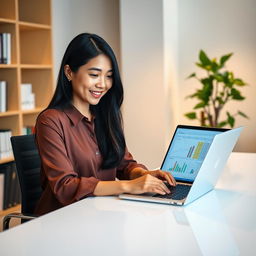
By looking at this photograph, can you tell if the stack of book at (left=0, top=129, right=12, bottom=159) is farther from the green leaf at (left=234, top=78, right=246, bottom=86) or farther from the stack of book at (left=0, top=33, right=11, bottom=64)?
the green leaf at (left=234, top=78, right=246, bottom=86)

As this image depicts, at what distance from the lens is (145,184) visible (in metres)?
1.81

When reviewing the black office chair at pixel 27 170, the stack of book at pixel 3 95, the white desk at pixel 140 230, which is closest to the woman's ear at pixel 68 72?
the black office chair at pixel 27 170

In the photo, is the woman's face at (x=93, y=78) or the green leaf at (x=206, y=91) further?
the green leaf at (x=206, y=91)

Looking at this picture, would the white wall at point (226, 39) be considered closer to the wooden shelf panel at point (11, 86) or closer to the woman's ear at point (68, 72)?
the wooden shelf panel at point (11, 86)

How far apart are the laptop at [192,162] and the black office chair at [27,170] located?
61cm

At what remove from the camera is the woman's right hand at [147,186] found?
181cm

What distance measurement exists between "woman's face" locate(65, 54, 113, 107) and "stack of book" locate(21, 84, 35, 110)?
2310 mm

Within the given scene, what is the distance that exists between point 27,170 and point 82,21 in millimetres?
3152

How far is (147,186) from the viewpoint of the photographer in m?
1.81

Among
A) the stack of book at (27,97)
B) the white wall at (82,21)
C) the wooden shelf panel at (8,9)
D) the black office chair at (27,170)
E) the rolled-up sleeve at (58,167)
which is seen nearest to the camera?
the rolled-up sleeve at (58,167)

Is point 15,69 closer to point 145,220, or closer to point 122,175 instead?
point 122,175

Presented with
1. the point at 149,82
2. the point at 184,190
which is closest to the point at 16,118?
the point at 149,82

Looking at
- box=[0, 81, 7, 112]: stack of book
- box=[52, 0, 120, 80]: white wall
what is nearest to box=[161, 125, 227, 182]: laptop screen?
box=[0, 81, 7, 112]: stack of book

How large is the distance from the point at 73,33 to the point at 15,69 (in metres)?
1.18
